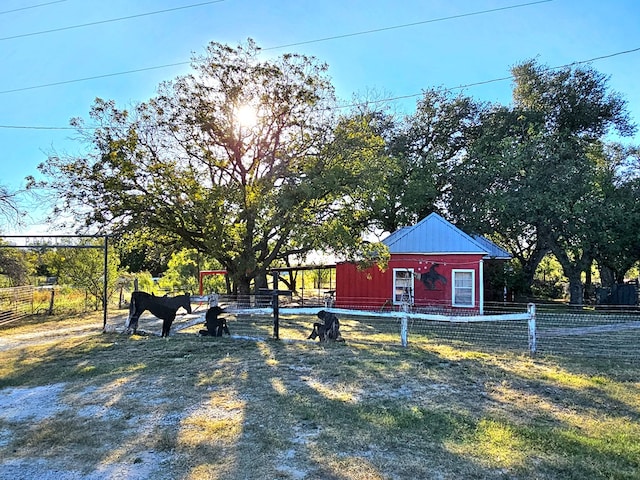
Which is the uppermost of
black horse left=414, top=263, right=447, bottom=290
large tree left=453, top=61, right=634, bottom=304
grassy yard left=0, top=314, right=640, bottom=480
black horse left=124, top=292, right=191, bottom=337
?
large tree left=453, top=61, right=634, bottom=304

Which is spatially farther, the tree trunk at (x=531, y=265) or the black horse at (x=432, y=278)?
the tree trunk at (x=531, y=265)

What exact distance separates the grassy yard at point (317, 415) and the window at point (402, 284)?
28.2ft

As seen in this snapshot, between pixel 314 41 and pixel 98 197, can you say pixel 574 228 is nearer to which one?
pixel 314 41

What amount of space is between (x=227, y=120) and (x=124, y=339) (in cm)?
760

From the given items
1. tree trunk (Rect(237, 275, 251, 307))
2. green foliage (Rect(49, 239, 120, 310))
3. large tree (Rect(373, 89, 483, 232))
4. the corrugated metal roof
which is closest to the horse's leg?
tree trunk (Rect(237, 275, 251, 307))

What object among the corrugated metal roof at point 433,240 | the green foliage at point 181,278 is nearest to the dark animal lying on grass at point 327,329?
the corrugated metal roof at point 433,240

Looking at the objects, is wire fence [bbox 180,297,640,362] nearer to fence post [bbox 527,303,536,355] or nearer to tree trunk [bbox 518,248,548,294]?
fence post [bbox 527,303,536,355]

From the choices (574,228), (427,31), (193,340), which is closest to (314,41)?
(427,31)

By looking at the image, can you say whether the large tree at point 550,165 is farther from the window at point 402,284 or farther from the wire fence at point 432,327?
the window at point 402,284

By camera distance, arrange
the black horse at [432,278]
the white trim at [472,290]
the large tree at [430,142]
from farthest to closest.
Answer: the large tree at [430,142] → the black horse at [432,278] → the white trim at [472,290]

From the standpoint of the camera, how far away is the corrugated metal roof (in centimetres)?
1728

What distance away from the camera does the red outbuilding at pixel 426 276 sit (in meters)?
17.1

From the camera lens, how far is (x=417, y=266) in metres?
17.6

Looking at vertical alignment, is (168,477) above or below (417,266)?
below
